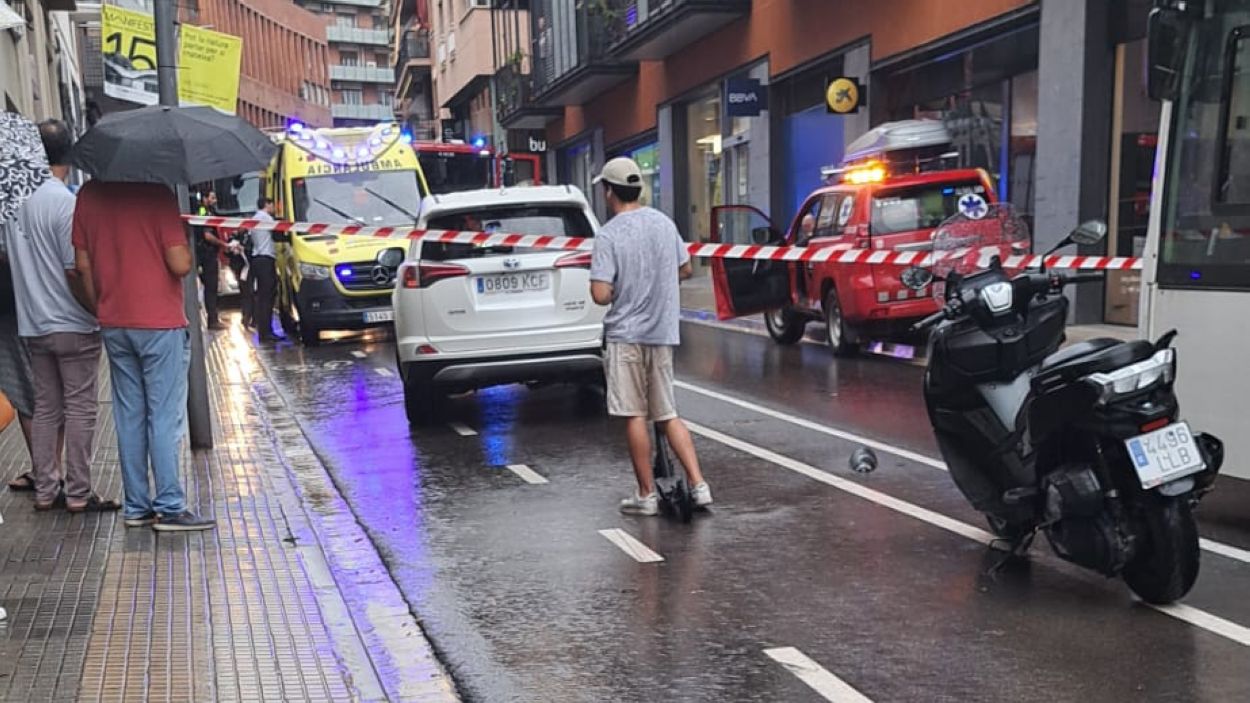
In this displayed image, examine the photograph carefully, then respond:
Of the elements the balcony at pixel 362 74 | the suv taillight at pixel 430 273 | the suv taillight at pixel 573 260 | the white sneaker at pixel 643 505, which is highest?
the balcony at pixel 362 74

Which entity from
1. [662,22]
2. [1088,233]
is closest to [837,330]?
[1088,233]

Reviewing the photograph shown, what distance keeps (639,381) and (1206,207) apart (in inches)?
118

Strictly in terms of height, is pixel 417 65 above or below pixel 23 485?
above

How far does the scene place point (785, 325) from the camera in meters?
16.0

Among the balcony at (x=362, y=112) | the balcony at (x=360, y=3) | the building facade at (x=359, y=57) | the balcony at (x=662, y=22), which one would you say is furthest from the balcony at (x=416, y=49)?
the balcony at (x=360, y=3)

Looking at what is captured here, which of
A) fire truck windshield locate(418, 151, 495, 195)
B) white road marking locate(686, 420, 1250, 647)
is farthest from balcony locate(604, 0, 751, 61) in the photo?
white road marking locate(686, 420, 1250, 647)

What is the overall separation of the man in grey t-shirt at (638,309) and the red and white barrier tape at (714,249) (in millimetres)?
1326

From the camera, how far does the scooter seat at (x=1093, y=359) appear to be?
513 cm

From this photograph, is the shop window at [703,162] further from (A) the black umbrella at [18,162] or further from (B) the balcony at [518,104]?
(A) the black umbrella at [18,162]

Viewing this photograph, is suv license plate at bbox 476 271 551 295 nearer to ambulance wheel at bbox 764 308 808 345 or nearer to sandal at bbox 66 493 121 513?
sandal at bbox 66 493 121 513

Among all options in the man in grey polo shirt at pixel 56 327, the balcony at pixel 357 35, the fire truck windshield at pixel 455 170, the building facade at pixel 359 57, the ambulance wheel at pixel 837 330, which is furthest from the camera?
the balcony at pixel 357 35

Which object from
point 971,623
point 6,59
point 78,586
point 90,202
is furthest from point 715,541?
point 6,59

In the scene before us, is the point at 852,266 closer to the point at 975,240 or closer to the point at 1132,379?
the point at 975,240

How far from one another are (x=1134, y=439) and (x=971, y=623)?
0.96m
